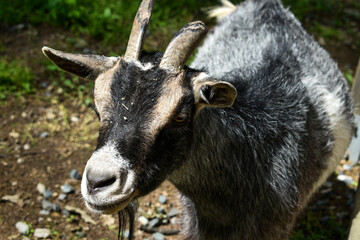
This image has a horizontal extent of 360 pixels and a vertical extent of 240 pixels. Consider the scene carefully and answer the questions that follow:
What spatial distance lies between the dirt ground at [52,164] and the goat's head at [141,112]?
1650 mm

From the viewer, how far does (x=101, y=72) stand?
3.17 meters

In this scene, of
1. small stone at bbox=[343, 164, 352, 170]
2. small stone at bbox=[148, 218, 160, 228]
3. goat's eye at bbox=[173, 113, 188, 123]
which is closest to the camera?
goat's eye at bbox=[173, 113, 188, 123]

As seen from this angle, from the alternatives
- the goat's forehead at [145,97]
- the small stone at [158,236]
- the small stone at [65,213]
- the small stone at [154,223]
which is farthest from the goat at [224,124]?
the small stone at [65,213]

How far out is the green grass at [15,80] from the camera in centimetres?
602

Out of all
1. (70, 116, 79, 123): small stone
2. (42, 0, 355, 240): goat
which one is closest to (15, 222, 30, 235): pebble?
(42, 0, 355, 240): goat

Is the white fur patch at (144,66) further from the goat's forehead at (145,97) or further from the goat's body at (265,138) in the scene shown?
the goat's body at (265,138)

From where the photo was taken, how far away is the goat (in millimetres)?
2840

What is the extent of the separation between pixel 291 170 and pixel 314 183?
635 mm

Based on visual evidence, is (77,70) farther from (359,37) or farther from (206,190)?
(359,37)

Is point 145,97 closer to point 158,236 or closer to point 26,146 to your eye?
point 158,236

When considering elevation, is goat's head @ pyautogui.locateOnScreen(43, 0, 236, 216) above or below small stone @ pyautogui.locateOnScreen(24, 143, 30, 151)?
above

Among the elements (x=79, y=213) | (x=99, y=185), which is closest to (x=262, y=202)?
(x=99, y=185)

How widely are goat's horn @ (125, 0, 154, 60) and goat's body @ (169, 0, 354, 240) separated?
1.88ft

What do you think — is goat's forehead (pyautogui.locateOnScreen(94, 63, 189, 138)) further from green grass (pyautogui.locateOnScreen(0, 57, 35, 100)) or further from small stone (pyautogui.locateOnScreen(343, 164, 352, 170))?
small stone (pyautogui.locateOnScreen(343, 164, 352, 170))
